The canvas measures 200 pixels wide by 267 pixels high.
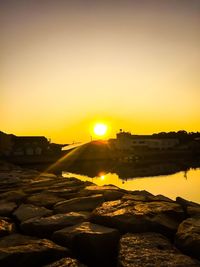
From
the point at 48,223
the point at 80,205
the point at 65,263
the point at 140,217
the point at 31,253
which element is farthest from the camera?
the point at 80,205

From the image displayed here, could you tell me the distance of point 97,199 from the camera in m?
4.36

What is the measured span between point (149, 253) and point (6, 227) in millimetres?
1646

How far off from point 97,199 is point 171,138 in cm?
8622

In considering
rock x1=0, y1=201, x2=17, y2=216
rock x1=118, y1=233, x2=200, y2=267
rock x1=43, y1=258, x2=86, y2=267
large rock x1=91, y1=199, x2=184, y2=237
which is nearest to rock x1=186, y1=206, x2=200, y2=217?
large rock x1=91, y1=199, x2=184, y2=237

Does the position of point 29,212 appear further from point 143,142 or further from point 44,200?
point 143,142

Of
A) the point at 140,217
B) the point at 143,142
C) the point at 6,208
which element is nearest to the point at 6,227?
the point at 6,208

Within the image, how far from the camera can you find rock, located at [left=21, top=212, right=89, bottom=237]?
127 inches

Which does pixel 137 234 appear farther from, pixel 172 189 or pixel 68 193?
pixel 172 189

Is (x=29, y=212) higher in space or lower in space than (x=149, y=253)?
higher

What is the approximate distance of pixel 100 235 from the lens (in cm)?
278

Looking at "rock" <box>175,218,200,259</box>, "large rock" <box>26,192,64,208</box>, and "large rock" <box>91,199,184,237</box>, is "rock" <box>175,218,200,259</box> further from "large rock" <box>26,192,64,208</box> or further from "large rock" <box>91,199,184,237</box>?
"large rock" <box>26,192,64,208</box>

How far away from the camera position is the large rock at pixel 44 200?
441 centimetres

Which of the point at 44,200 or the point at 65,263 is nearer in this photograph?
the point at 65,263

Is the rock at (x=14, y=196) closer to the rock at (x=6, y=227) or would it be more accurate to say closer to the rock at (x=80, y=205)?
the rock at (x=80, y=205)
